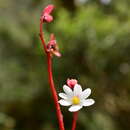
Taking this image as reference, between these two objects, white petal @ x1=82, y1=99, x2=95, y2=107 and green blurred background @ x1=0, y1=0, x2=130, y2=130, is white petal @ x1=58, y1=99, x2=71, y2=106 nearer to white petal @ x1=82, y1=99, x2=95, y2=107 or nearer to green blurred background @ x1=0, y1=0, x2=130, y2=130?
white petal @ x1=82, y1=99, x2=95, y2=107

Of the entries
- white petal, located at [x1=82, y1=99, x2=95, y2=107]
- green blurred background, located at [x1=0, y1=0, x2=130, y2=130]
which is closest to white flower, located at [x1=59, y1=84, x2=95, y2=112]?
white petal, located at [x1=82, y1=99, x2=95, y2=107]

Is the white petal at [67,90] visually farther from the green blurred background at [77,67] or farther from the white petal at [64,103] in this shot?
the green blurred background at [77,67]

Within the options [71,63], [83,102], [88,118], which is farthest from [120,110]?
[83,102]

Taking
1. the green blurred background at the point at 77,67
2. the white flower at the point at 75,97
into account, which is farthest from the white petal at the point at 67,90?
the green blurred background at the point at 77,67

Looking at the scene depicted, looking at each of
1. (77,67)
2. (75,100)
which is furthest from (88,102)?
(77,67)

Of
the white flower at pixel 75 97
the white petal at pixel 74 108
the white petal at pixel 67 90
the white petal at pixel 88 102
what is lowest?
the white petal at pixel 74 108

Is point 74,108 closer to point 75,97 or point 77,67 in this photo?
point 75,97

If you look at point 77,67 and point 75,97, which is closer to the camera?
point 75,97

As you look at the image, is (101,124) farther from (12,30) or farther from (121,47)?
(12,30)
